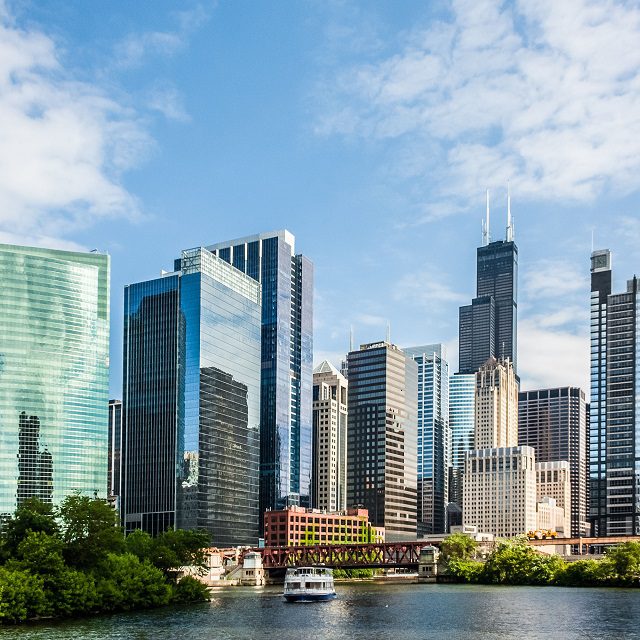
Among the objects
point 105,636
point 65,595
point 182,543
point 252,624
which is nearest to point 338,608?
point 182,543

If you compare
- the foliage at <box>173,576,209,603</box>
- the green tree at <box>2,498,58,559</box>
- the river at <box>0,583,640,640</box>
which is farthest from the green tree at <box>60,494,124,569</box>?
the foliage at <box>173,576,209,603</box>

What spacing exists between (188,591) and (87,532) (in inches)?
1157

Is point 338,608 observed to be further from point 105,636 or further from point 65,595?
point 105,636

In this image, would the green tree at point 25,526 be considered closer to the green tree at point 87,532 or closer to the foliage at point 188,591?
the green tree at point 87,532

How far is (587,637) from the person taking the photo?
4897 inches

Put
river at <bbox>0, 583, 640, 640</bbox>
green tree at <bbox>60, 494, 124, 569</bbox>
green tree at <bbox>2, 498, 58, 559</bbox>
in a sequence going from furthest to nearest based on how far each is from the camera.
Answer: green tree at <bbox>60, 494, 124, 569</bbox>
green tree at <bbox>2, 498, 58, 559</bbox>
river at <bbox>0, 583, 640, 640</bbox>

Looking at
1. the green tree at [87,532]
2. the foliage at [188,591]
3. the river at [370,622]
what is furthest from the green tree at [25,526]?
the foliage at [188,591]

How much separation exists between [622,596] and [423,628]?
→ 7812cm

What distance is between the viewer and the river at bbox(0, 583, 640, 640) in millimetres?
121562

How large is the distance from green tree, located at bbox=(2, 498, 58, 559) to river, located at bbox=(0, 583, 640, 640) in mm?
15782

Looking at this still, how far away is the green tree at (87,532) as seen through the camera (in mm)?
144375

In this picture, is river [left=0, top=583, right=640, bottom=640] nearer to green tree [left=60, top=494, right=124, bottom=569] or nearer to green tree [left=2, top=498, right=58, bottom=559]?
green tree [left=60, top=494, right=124, bottom=569]

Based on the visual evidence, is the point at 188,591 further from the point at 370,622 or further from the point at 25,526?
the point at 370,622

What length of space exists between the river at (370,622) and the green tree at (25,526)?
15782 millimetres
